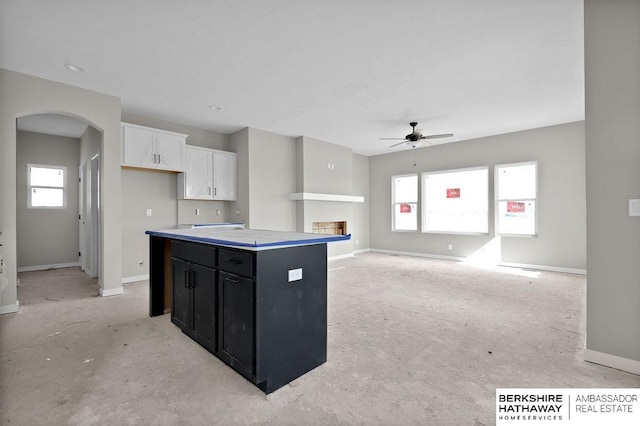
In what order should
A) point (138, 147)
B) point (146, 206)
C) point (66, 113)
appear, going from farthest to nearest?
point (146, 206) < point (138, 147) < point (66, 113)

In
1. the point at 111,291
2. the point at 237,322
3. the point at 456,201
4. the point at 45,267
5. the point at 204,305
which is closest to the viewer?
the point at 237,322

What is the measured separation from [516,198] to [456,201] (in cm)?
127

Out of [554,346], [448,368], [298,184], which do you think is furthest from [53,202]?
[554,346]

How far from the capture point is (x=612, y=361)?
2.16 m

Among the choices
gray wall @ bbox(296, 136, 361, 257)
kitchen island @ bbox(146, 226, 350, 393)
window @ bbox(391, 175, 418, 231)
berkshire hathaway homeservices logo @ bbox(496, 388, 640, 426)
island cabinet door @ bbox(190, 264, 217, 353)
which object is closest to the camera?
berkshire hathaway homeservices logo @ bbox(496, 388, 640, 426)

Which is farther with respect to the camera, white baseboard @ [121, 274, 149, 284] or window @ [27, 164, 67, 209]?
window @ [27, 164, 67, 209]

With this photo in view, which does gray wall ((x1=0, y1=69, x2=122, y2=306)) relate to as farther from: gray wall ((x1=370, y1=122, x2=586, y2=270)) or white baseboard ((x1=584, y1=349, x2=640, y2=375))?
gray wall ((x1=370, y1=122, x2=586, y2=270))

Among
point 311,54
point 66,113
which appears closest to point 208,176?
point 66,113

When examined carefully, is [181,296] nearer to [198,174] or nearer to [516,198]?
[198,174]

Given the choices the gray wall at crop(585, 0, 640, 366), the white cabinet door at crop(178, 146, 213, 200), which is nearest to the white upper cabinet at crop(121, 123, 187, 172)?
the white cabinet door at crop(178, 146, 213, 200)

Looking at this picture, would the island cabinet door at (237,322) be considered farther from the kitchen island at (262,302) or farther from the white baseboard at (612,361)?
the white baseboard at (612,361)

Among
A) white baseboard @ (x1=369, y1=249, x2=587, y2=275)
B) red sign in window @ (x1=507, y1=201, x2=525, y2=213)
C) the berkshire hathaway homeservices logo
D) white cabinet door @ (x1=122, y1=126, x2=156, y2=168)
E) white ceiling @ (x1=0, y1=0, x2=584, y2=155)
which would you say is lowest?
the berkshire hathaway homeservices logo

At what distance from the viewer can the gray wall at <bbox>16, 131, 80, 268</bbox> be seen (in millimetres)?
5788

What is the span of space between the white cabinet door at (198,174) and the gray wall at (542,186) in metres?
5.31
